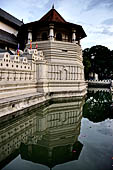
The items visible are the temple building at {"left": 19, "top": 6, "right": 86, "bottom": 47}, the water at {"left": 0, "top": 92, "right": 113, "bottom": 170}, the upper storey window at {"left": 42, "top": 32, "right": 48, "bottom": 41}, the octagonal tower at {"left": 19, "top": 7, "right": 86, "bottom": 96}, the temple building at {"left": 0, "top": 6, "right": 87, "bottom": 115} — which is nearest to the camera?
the water at {"left": 0, "top": 92, "right": 113, "bottom": 170}

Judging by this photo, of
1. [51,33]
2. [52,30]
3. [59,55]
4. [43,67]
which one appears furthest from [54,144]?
[52,30]

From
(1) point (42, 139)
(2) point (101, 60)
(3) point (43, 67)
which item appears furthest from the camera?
(2) point (101, 60)

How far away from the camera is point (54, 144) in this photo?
5113 mm

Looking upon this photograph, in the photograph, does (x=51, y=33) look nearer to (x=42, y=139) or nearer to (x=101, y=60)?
(x=42, y=139)

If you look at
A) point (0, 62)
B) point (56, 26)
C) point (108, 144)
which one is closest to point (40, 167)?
point (108, 144)

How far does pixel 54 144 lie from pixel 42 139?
0.62 m

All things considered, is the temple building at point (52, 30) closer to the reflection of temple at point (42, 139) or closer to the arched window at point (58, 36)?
the arched window at point (58, 36)

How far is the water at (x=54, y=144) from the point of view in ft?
12.7

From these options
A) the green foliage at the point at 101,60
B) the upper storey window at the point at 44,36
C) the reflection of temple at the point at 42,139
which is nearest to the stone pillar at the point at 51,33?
the upper storey window at the point at 44,36

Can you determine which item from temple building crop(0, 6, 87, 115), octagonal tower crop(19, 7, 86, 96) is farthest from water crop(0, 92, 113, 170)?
octagonal tower crop(19, 7, 86, 96)

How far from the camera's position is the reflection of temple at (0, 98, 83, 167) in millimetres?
4270

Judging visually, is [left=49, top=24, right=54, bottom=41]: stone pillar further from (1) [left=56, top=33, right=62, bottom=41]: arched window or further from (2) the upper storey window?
(1) [left=56, top=33, right=62, bottom=41]: arched window

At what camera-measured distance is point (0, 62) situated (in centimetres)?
832

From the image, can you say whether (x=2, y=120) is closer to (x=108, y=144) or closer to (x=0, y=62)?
(x=0, y=62)
